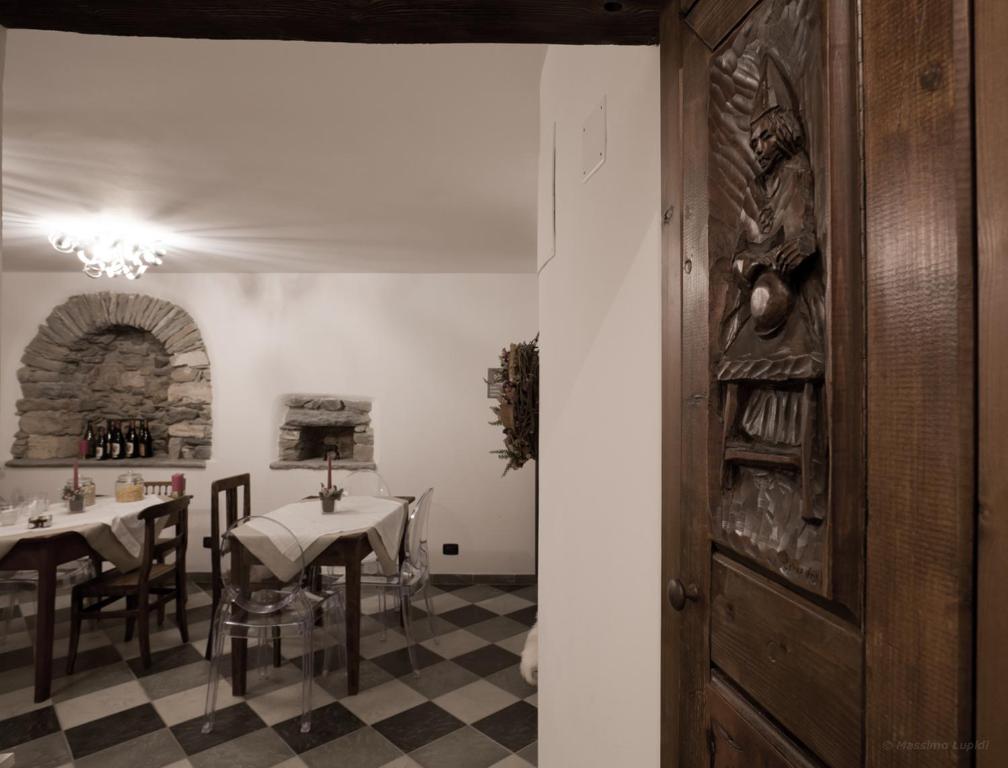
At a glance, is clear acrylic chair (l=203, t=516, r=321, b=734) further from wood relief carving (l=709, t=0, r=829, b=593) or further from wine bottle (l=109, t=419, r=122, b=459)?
wine bottle (l=109, t=419, r=122, b=459)

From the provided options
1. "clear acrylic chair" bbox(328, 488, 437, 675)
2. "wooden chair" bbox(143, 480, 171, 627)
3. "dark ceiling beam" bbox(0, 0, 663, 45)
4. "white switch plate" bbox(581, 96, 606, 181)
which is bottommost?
"clear acrylic chair" bbox(328, 488, 437, 675)

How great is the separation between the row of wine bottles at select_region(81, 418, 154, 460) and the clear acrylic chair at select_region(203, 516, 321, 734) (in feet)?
8.20

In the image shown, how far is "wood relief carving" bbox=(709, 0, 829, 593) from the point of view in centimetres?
58

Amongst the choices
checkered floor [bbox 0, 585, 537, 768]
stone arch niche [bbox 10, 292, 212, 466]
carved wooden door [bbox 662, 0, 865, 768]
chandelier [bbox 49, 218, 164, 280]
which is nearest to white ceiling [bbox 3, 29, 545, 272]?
chandelier [bbox 49, 218, 164, 280]

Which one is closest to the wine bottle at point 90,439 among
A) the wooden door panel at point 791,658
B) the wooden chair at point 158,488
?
the wooden chair at point 158,488

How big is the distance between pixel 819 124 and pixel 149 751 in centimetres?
290

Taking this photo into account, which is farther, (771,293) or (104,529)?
(104,529)

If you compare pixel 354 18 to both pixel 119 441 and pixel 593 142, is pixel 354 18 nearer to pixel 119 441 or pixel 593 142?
pixel 593 142

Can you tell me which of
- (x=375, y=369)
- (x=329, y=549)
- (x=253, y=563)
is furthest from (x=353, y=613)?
(x=375, y=369)

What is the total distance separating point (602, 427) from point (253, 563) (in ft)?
7.31

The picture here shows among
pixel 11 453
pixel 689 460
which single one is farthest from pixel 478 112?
pixel 11 453

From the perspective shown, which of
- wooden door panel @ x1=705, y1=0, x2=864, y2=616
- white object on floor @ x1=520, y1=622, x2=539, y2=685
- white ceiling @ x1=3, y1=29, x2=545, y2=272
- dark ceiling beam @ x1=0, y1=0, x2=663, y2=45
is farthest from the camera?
white object on floor @ x1=520, y1=622, x2=539, y2=685

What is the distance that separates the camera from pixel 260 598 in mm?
2758

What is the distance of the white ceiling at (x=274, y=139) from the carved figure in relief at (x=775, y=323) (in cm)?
127
